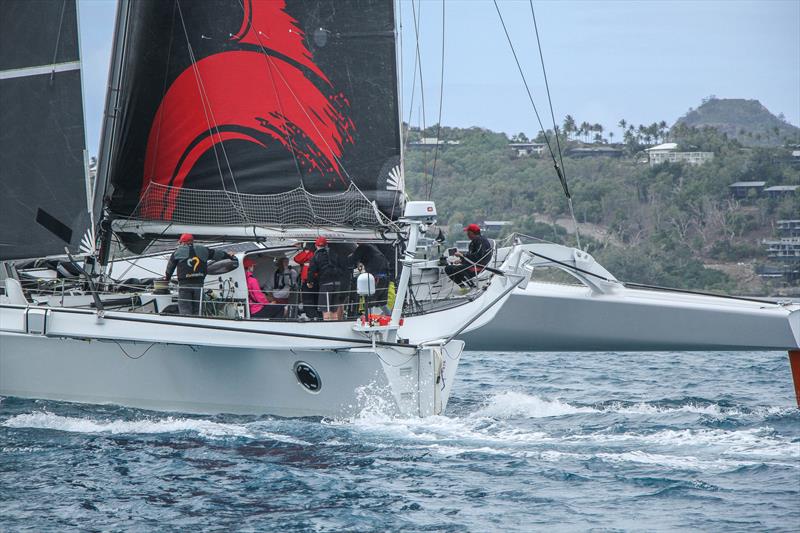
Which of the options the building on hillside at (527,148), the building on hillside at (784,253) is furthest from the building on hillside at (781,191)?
the building on hillside at (527,148)

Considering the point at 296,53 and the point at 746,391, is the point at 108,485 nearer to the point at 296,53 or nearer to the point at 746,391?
the point at 296,53

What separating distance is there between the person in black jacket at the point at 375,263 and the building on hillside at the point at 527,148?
5878cm

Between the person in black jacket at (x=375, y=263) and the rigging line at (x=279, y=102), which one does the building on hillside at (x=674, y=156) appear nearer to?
the rigging line at (x=279, y=102)

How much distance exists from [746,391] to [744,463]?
575cm

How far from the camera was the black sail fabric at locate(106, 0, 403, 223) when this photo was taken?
13461 millimetres

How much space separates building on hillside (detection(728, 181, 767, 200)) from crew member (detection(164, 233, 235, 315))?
176ft

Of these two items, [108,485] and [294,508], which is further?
[108,485]

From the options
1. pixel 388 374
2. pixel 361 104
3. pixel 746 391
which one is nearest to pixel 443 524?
pixel 388 374

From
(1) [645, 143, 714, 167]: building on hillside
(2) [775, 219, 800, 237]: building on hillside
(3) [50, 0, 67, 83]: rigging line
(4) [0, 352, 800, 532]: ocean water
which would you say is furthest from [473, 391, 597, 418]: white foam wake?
(1) [645, 143, 714, 167]: building on hillside

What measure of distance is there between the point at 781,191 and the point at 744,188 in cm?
211

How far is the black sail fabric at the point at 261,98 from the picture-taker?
1346cm

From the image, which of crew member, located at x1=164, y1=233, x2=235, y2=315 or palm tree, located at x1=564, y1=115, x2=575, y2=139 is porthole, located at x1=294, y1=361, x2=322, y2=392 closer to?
crew member, located at x1=164, y1=233, x2=235, y2=315

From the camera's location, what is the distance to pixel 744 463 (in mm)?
10078

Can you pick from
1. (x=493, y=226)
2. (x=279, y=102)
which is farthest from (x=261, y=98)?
(x=493, y=226)
